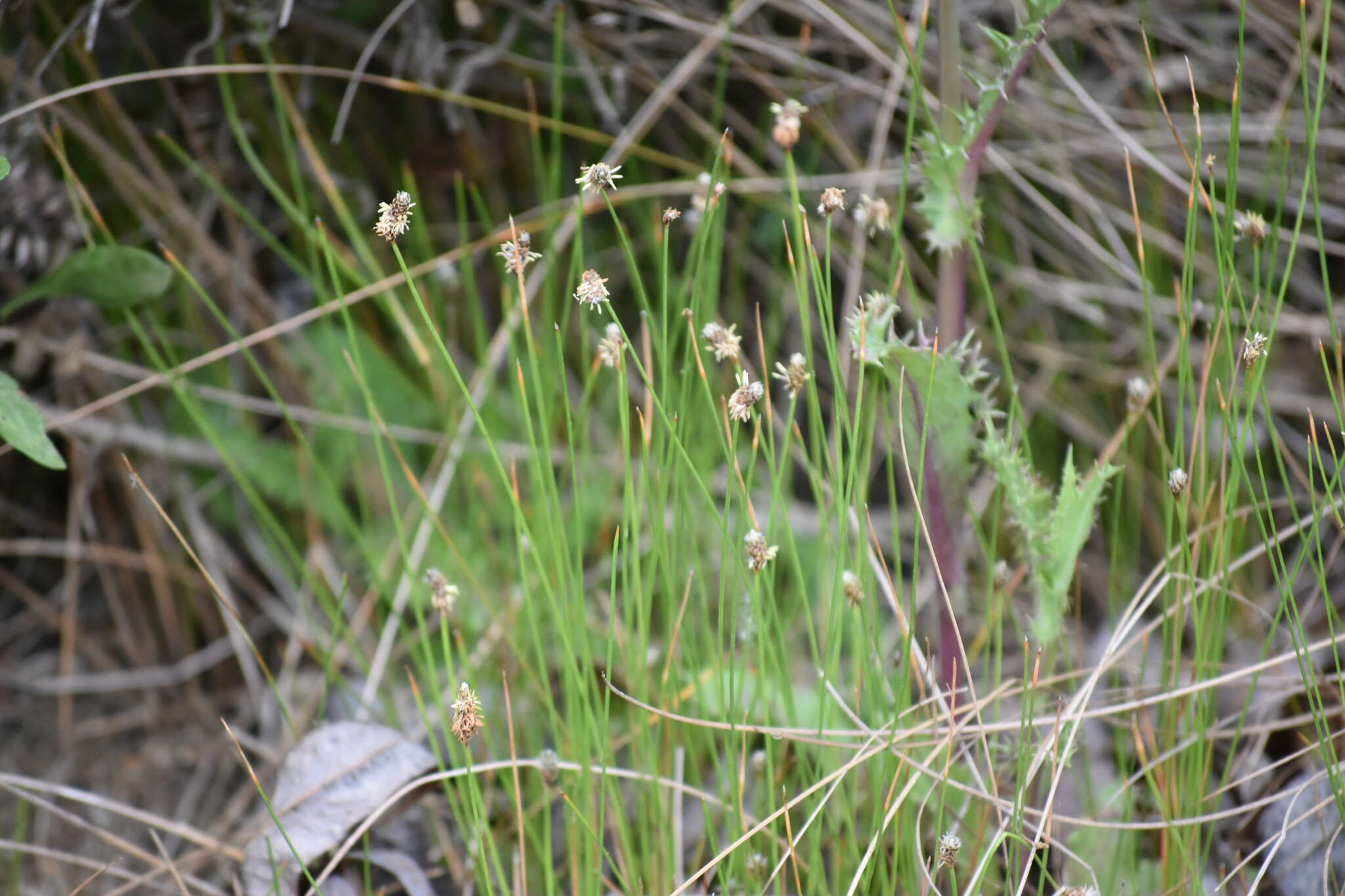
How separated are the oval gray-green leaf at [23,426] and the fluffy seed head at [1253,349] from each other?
2.98 ft

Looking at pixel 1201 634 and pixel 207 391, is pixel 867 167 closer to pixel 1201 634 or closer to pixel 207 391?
pixel 1201 634

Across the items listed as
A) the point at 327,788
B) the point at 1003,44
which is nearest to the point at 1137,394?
the point at 1003,44

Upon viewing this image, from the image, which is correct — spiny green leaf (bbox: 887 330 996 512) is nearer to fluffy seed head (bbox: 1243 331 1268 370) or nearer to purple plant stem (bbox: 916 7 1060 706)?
purple plant stem (bbox: 916 7 1060 706)

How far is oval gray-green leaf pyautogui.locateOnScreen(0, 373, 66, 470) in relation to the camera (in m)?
0.82

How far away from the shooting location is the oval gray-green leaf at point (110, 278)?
1.00m

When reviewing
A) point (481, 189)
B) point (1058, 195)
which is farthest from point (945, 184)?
point (481, 189)

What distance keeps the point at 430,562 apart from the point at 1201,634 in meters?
0.90

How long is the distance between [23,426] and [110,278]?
0.80 ft

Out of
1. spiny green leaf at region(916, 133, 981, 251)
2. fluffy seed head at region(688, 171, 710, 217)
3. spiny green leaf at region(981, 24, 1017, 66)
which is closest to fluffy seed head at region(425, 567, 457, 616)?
fluffy seed head at region(688, 171, 710, 217)

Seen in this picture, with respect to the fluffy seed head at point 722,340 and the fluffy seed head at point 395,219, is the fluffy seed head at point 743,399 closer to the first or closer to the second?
the fluffy seed head at point 722,340

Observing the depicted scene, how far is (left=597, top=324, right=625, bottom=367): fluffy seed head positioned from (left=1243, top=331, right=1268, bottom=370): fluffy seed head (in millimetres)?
449

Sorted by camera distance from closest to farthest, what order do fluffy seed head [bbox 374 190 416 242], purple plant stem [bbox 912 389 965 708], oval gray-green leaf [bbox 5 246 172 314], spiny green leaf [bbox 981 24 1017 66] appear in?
fluffy seed head [bbox 374 190 416 242] → spiny green leaf [bbox 981 24 1017 66] → purple plant stem [bbox 912 389 965 708] → oval gray-green leaf [bbox 5 246 172 314]

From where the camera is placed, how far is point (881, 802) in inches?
31.6

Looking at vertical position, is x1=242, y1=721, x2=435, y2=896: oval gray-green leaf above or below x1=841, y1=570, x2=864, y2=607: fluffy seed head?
below
